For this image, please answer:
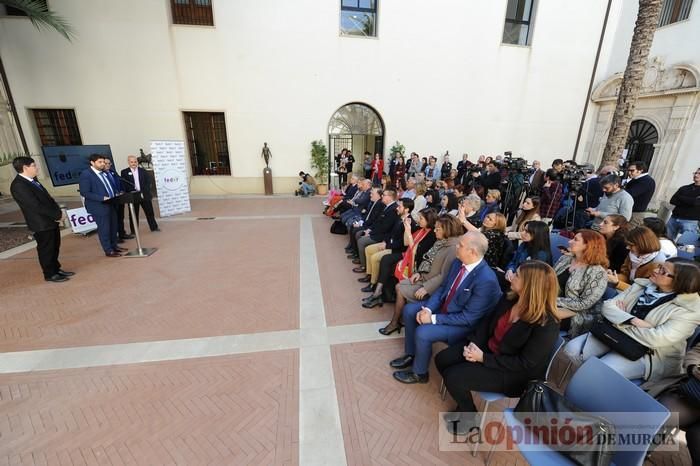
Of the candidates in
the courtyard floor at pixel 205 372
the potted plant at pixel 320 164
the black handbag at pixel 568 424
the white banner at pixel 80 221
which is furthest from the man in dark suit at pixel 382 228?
the potted plant at pixel 320 164

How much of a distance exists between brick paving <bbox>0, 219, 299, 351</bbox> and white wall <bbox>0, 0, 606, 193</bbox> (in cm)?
624

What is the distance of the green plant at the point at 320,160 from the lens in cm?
1191

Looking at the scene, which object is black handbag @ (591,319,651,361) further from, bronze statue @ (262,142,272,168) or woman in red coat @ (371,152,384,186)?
bronze statue @ (262,142,272,168)

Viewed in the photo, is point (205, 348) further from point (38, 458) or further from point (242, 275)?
point (242, 275)

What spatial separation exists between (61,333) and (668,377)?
600 centimetres

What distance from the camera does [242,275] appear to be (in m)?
5.17

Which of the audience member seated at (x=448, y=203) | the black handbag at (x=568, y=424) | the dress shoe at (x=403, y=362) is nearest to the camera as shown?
the black handbag at (x=568, y=424)

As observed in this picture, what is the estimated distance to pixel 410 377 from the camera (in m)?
2.97

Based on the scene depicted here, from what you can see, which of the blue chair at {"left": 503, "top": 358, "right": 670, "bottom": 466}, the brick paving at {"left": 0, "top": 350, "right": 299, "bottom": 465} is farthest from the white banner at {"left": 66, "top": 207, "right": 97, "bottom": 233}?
the blue chair at {"left": 503, "top": 358, "right": 670, "bottom": 466}

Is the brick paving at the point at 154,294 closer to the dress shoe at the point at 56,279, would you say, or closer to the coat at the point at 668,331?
the dress shoe at the point at 56,279

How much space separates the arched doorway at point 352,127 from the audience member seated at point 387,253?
8274 mm

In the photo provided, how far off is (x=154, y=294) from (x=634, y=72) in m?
10.9

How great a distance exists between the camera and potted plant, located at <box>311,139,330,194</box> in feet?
39.1

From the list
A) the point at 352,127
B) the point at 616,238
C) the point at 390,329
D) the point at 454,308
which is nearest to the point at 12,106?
the point at 352,127
